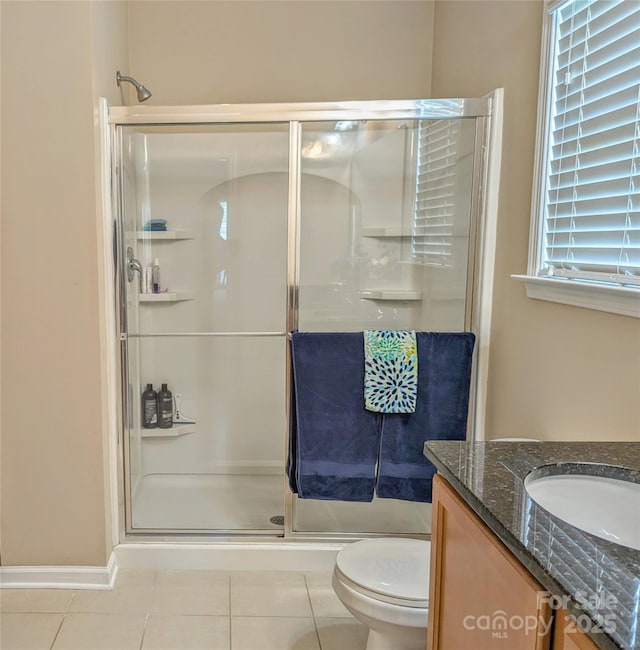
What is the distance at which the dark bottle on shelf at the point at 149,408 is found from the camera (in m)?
2.73

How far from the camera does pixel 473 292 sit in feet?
6.84

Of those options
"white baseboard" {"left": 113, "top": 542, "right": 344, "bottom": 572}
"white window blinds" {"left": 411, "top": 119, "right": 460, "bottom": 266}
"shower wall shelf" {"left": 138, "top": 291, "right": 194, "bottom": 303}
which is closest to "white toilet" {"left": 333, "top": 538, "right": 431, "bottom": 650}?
"white baseboard" {"left": 113, "top": 542, "right": 344, "bottom": 572}

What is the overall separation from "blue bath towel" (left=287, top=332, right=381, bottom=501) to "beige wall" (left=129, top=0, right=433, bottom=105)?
1529 millimetres

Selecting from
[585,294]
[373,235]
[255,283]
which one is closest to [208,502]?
[255,283]

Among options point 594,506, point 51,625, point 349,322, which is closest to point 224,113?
point 349,322

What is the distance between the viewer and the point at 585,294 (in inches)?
53.8

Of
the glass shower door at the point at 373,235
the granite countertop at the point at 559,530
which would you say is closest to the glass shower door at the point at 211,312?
the glass shower door at the point at 373,235

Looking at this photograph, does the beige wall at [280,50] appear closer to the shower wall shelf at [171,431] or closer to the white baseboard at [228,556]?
the shower wall shelf at [171,431]

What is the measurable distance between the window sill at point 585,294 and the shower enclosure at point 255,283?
567mm

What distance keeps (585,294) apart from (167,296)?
205 centimetres

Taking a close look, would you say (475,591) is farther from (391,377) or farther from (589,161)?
(589,161)

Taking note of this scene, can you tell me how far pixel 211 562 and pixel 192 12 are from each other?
2.68m

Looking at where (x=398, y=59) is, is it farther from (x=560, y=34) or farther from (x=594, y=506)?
(x=594, y=506)

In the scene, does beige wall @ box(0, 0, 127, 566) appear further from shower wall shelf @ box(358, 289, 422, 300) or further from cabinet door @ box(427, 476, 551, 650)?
cabinet door @ box(427, 476, 551, 650)
